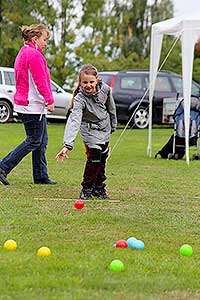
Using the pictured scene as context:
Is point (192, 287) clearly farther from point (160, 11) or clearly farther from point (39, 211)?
point (160, 11)

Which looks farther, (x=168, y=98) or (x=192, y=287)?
(x=168, y=98)

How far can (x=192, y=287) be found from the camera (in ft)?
15.5

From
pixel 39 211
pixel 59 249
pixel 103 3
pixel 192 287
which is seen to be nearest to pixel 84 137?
pixel 39 211

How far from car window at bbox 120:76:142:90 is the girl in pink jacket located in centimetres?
1334

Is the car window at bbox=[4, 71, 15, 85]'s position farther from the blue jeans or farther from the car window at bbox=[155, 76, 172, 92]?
the blue jeans

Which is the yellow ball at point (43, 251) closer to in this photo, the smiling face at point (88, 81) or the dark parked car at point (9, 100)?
the smiling face at point (88, 81)

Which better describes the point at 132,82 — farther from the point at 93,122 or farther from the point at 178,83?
the point at 93,122

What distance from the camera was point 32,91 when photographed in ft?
29.7

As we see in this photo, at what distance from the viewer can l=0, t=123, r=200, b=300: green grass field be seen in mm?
4660

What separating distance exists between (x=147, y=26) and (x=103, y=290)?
39324 millimetres

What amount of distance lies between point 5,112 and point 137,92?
4.10 meters

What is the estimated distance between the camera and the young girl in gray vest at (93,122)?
7.77 meters

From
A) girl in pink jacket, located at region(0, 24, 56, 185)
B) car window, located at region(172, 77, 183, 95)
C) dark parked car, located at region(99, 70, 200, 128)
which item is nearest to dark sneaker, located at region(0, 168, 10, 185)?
girl in pink jacket, located at region(0, 24, 56, 185)

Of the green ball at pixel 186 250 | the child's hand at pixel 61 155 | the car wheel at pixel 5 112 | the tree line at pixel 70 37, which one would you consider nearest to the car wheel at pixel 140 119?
the car wheel at pixel 5 112
